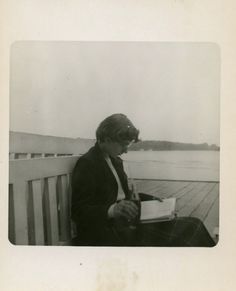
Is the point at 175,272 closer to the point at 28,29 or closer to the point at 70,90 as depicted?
the point at 70,90

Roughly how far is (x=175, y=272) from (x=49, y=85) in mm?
395

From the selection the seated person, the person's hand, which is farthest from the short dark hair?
the person's hand

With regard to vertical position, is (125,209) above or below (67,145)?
below

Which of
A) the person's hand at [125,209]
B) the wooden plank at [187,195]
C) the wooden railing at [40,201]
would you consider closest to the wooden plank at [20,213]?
the wooden railing at [40,201]

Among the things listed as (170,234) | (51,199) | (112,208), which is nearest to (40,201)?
(51,199)

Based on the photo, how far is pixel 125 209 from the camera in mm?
609

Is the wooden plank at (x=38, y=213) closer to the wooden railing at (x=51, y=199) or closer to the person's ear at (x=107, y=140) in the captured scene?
the wooden railing at (x=51, y=199)

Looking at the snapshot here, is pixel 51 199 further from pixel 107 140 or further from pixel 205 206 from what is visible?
pixel 205 206

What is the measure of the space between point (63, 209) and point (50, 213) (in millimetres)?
24

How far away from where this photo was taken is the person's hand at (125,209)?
0.61 meters

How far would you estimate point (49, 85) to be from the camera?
61 cm

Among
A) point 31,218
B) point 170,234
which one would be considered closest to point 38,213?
point 31,218

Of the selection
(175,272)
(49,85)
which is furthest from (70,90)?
(175,272)

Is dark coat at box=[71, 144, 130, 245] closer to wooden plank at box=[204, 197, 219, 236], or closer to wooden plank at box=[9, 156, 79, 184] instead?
wooden plank at box=[9, 156, 79, 184]
